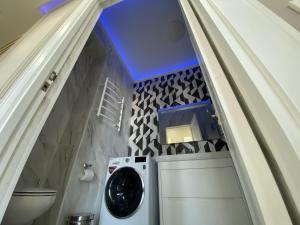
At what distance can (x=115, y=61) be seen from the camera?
2.57 m

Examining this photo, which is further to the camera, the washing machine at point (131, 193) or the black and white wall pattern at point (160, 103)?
the black and white wall pattern at point (160, 103)

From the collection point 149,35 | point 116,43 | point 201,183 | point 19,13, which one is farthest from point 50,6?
point 201,183

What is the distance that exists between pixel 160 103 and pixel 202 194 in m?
1.70

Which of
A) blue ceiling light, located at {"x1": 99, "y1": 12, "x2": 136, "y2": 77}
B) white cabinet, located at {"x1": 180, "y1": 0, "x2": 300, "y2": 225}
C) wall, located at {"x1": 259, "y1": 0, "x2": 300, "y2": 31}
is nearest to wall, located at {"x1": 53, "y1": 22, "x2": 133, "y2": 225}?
blue ceiling light, located at {"x1": 99, "y1": 12, "x2": 136, "y2": 77}

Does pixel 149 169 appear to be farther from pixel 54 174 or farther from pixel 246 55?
pixel 246 55

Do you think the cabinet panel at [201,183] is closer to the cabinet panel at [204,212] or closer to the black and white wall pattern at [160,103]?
the cabinet panel at [204,212]

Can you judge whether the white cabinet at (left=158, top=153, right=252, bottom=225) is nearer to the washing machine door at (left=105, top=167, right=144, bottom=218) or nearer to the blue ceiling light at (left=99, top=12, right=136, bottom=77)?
the washing machine door at (left=105, top=167, right=144, bottom=218)

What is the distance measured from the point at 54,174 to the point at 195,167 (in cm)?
139

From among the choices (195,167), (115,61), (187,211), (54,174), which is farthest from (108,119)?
(187,211)

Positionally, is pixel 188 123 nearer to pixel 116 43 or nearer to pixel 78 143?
pixel 78 143

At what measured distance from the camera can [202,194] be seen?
1273mm

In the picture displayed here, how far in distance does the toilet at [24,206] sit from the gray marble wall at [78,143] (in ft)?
1.32

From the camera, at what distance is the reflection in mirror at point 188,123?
2146 millimetres

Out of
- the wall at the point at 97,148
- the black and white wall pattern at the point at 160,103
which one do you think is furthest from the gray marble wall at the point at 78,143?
the black and white wall pattern at the point at 160,103
